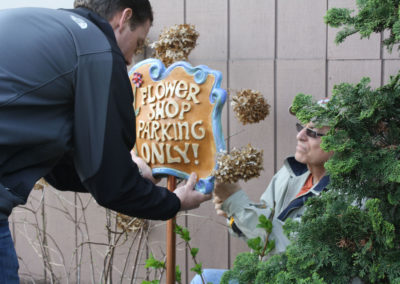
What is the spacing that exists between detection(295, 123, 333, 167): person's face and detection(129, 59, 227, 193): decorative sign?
332 millimetres

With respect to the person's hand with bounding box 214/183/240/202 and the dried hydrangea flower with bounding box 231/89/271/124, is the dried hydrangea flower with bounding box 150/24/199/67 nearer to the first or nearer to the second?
the dried hydrangea flower with bounding box 231/89/271/124

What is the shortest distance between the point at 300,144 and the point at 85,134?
3.12 ft

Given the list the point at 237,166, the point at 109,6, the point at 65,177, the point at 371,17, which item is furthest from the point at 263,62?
the point at 371,17

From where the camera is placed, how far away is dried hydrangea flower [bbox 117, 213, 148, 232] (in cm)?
269

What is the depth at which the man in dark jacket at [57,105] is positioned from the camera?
4.66ft

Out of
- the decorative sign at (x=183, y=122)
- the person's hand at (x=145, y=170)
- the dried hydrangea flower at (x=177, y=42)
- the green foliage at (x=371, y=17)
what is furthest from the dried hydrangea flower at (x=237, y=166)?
the green foliage at (x=371, y=17)

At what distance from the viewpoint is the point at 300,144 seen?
2080 millimetres

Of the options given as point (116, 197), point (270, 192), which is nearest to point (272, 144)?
point (270, 192)

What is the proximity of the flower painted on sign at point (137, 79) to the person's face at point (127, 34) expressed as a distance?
0.93ft

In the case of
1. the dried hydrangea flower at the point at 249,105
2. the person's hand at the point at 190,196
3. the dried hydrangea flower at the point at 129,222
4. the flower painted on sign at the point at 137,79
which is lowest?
the dried hydrangea flower at the point at 129,222

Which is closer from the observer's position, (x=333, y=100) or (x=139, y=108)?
(x=333, y=100)

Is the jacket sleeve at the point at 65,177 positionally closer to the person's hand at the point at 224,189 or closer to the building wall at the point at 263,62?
the person's hand at the point at 224,189

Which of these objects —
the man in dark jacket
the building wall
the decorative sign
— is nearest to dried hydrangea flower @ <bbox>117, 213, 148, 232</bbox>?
the building wall

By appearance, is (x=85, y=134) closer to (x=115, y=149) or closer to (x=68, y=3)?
(x=115, y=149)
